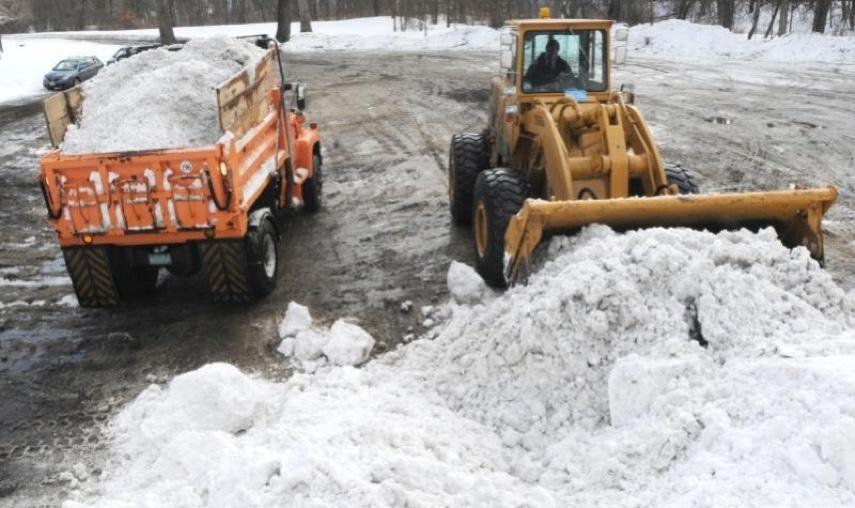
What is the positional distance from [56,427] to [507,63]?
533cm

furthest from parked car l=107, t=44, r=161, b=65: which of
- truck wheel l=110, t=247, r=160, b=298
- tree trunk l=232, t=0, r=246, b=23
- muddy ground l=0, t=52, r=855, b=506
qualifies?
tree trunk l=232, t=0, r=246, b=23

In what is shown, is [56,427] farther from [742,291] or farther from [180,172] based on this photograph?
[742,291]

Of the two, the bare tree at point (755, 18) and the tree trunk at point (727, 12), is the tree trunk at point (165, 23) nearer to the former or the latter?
the bare tree at point (755, 18)

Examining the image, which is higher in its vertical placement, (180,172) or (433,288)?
(180,172)

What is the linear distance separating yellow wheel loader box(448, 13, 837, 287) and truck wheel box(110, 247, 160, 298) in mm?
3552

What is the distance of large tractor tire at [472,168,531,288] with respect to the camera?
6.85 metres

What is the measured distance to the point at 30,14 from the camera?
6481 centimetres

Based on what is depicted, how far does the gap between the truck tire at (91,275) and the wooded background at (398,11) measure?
79.8 ft

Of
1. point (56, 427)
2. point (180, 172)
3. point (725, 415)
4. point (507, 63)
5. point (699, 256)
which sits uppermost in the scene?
point (507, 63)

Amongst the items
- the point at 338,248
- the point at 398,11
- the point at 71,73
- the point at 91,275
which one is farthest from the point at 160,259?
the point at 398,11

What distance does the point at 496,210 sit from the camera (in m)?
6.86

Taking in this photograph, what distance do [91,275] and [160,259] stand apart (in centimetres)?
73

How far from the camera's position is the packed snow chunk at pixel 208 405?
511cm

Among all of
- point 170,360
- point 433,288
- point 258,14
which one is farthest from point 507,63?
point 258,14
